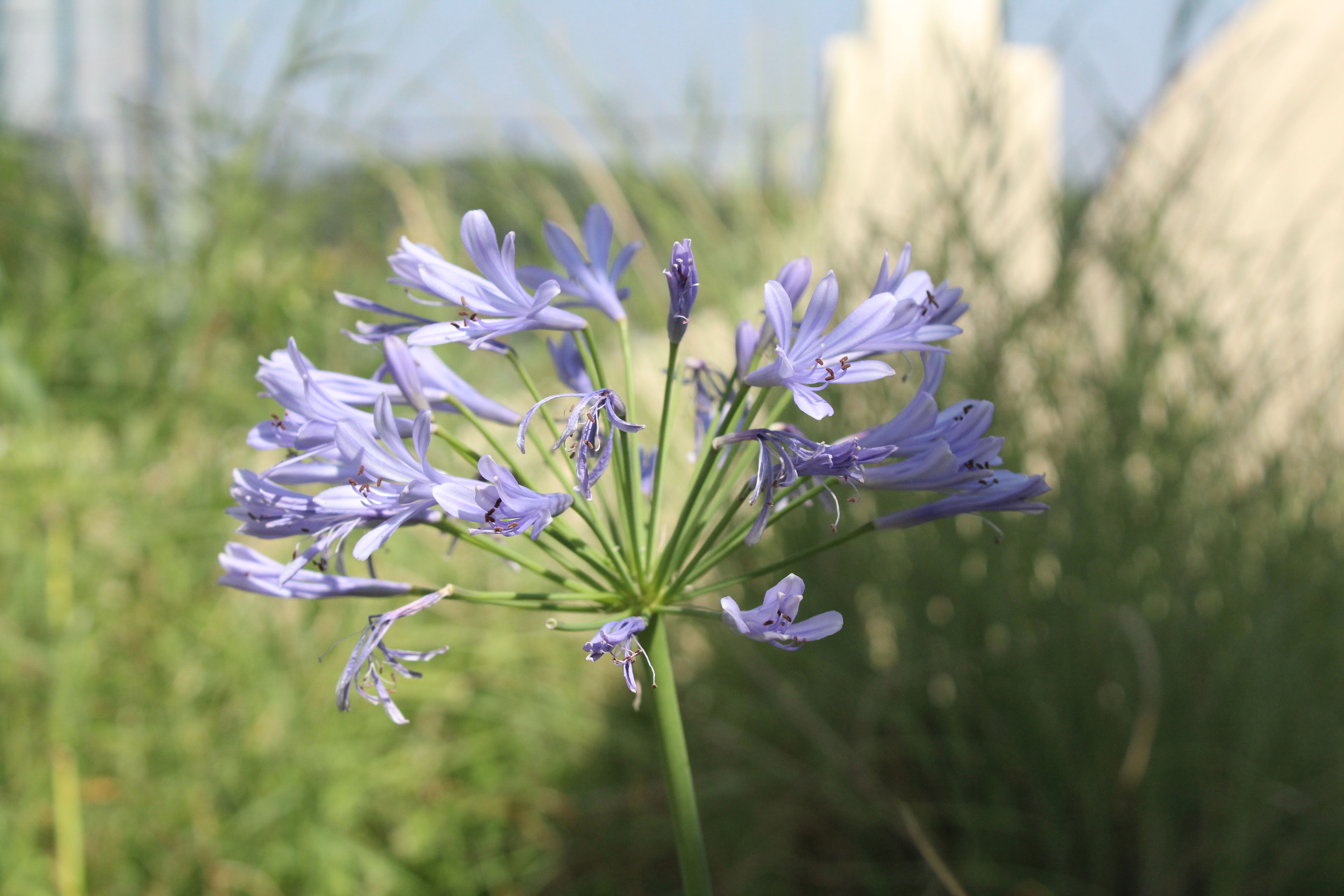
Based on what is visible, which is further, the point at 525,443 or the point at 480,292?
the point at 480,292

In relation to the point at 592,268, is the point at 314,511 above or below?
below

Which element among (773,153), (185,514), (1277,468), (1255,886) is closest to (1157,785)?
(1255,886)

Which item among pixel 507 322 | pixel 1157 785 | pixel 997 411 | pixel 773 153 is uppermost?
pixel 773 153

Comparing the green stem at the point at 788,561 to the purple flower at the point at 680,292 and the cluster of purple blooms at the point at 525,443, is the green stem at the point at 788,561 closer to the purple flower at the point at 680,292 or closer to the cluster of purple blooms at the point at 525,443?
the cluster of purple blooms at the point at 525,443

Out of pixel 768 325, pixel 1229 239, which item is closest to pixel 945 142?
pixel 1229 239

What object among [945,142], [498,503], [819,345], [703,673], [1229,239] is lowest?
[703,673]

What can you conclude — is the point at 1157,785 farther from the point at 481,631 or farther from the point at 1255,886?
the point at 481,631

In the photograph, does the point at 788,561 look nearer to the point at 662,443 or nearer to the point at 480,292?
the point at 662,443
